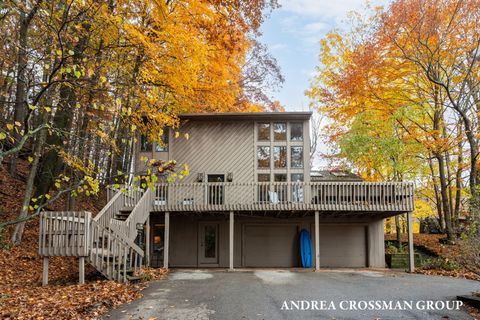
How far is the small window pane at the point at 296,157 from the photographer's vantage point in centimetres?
1712

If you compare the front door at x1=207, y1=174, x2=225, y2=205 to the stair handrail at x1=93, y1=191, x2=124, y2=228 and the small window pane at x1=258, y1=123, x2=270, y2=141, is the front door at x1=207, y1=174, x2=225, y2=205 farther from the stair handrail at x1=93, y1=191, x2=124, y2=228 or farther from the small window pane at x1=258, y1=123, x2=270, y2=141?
the stair handrail at x1=93, y1=191, x2=124, y2=228

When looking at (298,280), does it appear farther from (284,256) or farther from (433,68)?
(433,68)

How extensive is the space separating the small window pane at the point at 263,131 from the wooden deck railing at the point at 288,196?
2.30 metres

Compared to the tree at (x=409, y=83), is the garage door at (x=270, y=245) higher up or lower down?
lower down

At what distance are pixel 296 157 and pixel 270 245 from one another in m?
4.38

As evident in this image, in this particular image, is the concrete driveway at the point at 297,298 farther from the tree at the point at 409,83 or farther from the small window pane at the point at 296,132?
the tree at the point at 409,83

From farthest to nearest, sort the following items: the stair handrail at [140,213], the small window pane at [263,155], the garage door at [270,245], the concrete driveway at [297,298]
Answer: the garage door at [270,245] → the small window pane at [263,155] → the stair handrail at [140,213] → the concrete driveway at [297,298]

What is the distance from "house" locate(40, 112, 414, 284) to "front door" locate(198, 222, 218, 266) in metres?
0.05

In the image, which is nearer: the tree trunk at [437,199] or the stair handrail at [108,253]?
the stair handrail at [108,253]

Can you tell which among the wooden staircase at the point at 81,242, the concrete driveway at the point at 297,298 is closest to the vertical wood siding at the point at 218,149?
the concrete driveway at the point at 297,298

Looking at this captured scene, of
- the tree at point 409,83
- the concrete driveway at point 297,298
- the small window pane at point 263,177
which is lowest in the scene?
the concrete driveway at point 297,298

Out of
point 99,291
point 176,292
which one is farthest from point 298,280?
point 99,291

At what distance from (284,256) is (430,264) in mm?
6174

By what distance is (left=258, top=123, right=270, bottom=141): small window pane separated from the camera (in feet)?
57.1
